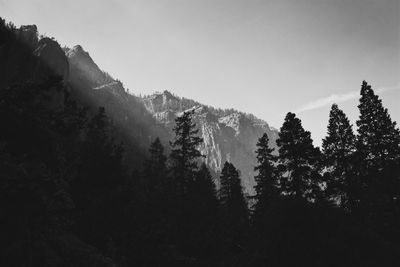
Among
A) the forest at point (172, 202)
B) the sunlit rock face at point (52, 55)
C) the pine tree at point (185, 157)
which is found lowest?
the forest at point (172, 202)

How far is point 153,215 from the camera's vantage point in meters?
21.2

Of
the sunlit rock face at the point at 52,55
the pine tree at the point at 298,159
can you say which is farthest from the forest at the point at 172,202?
the sunlit rock face at the point at 52,55

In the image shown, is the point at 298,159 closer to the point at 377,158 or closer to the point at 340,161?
the point at 340,161

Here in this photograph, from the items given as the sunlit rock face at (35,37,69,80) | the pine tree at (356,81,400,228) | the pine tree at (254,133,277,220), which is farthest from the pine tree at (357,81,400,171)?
the sunlit rock face at (35,37,69,80)

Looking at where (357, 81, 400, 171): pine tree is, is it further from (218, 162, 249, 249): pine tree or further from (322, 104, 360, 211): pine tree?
(218, 162, 249, 249): pine tree

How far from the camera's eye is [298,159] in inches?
1152

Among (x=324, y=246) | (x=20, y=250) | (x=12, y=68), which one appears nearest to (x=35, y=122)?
(x=20, y=250)

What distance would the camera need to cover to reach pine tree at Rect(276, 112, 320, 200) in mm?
28672

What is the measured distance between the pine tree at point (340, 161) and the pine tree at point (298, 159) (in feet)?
7.82

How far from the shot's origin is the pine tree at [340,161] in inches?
1222

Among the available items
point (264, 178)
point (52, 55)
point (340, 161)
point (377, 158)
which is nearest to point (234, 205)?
point (264, 178)

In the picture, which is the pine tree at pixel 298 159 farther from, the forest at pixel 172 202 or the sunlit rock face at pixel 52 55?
the sunlit rock face at pixel 52 55

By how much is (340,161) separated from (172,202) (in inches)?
670

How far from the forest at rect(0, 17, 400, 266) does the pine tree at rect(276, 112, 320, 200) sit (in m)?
0.09
